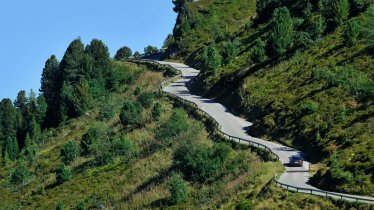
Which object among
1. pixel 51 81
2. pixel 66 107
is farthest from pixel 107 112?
pixel 51 81

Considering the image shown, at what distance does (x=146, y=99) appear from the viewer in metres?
88.4

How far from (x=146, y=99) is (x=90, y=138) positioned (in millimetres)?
12057

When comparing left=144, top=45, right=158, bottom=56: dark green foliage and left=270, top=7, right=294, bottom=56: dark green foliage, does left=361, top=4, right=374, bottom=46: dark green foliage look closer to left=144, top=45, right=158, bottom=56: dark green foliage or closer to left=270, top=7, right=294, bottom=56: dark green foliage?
left=270, top=7, right=294, bottom=56: dark green foliage

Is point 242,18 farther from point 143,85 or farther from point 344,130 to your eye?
point 344,130

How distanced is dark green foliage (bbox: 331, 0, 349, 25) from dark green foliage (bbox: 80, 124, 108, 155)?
35.7m

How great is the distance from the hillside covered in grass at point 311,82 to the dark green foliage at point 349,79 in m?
0.10

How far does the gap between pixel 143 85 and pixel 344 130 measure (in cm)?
5396

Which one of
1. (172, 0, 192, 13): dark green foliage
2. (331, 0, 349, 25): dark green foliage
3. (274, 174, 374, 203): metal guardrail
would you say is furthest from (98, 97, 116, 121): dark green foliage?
(274, 174, 374, 203): metal guardrail

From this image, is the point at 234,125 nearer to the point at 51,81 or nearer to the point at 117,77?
the point at 117,77

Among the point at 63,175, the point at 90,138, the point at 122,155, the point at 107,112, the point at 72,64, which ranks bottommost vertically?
the point at 63,175

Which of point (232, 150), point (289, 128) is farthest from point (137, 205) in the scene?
point (289, 128)

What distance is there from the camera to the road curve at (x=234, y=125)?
158 feet

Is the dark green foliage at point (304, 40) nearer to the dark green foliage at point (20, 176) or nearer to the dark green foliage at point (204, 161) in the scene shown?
the dark green foliage at point (204, 161)

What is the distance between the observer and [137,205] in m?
55.3
